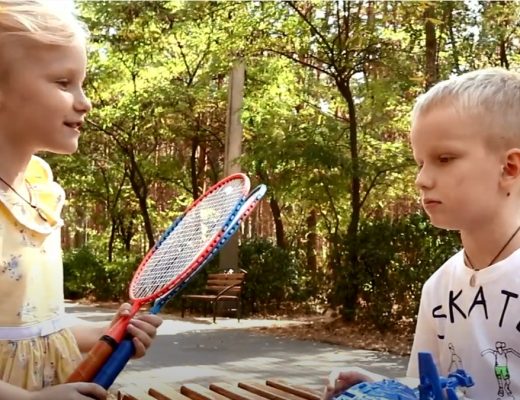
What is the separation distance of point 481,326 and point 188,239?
1.01 meters

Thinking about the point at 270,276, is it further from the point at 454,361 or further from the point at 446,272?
the point at 454,361

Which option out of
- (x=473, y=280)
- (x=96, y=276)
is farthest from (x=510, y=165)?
(x=96, y=276)

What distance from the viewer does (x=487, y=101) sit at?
1.68m

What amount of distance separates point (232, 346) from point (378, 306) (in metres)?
2.16

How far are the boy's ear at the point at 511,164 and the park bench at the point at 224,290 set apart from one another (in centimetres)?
1176

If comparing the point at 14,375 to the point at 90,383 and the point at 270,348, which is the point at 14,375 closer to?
the point at 90,383

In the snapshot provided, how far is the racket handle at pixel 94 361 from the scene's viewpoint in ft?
5.52

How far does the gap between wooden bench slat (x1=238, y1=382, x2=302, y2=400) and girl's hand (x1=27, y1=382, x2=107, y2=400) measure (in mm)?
2107

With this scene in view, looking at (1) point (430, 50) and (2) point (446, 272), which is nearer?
(2) point (446, 272)

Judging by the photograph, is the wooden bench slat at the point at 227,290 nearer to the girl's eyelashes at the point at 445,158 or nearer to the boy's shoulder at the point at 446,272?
the boy's shoulder at the point at 446,272

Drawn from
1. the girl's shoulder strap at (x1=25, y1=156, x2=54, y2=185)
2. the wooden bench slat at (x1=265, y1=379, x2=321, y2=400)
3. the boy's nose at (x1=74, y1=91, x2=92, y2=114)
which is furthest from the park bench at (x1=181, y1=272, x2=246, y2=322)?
the boy's nose at (x1=74, y1=91, x2=92, y2=114)

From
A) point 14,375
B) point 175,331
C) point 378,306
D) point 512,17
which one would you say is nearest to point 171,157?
point 175,331

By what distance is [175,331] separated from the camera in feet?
38.6

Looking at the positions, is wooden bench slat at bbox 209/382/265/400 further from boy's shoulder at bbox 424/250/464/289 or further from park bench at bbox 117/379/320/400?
boy's shoulder at bbox 424/250/464/289
